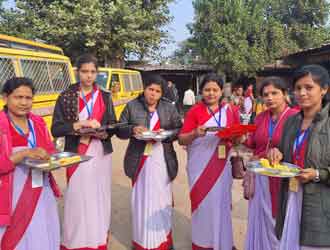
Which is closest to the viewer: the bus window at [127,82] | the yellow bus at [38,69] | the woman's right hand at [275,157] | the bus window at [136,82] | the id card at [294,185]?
the id card at [294,185]

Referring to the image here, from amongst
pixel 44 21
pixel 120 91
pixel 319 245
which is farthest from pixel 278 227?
pixel 44 21

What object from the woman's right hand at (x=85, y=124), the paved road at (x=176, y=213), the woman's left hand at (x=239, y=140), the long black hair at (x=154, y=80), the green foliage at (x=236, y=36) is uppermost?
the green foliage at (x=236, y=36)

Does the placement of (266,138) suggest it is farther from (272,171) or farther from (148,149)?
(148,149)

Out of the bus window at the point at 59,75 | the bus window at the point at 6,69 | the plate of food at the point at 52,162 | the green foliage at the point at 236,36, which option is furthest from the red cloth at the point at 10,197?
the green foliage at the point at 236,36

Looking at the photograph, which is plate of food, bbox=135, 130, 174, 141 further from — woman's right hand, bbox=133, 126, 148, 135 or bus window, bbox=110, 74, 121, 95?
bus window, bbox=110, 74, 121, 95

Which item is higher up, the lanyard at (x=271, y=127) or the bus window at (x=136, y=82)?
the bus window at (x=136, y=82)

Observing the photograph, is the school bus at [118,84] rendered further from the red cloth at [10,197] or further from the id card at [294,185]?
the id card at [294,185]

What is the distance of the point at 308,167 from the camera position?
1993mm

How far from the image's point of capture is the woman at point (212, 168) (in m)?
3.13

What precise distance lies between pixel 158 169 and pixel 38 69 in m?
3.96

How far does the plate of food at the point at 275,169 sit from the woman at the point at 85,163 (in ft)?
Result: 4.51

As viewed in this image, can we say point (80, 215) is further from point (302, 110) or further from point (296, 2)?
point (296, 2)

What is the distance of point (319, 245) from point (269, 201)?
80 cm

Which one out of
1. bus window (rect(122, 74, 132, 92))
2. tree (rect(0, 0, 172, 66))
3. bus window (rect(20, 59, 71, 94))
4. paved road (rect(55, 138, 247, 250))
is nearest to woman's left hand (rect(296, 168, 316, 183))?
paved road (rect(55, 138, 247, 250))
